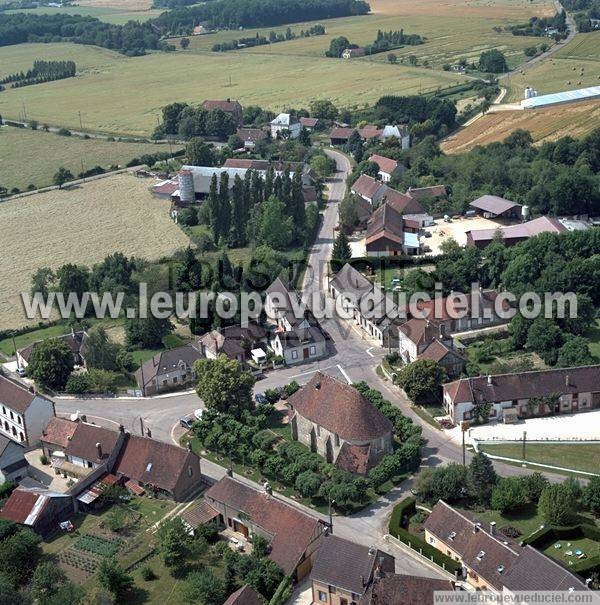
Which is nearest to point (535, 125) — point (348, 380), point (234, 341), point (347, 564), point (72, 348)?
point (234, 341)

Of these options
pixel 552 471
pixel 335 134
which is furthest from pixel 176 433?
pixel 335 134

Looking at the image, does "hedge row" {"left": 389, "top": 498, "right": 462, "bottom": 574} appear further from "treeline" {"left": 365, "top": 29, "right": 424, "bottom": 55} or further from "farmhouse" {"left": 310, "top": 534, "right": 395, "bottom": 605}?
"treeline" {"left": 365, "top": 29, "right": 424, "bottom": 55}

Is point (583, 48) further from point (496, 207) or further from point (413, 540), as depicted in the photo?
point (413, 540)

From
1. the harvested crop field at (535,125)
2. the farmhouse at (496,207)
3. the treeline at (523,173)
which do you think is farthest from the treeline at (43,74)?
the farmhouse at (496,207)

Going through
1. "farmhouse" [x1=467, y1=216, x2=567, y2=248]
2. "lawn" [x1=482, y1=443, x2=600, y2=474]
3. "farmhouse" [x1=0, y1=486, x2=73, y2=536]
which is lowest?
"lawn" [x1=482, y1=443, x2=600, y2=474]

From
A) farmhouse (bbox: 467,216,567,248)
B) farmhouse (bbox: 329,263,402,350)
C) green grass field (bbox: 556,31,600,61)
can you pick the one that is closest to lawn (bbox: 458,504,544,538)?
farmhouse (bbox: 329,263,402,350)

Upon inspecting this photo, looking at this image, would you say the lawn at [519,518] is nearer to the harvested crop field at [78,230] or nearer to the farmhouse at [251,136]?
the harvested crop field at [78,230]

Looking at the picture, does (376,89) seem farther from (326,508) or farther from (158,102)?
(326,508)
